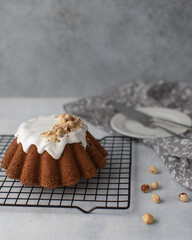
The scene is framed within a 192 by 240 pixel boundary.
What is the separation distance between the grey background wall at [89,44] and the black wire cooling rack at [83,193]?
110cm

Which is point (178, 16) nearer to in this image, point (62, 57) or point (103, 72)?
point (103, 72)

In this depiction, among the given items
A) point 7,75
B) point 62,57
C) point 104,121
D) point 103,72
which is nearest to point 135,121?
point 104,121

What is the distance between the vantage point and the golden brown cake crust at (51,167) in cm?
145

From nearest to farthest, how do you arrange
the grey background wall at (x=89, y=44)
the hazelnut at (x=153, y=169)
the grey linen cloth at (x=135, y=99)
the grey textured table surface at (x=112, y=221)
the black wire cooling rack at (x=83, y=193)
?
the grey textured table surface at (x=112, y=221), the black wire cooling rack at (x=83, y=193), the hazelnut at (x=153, y=169), the grey linen cloth at (x=135, y=99), the grey background wall at (x=89, y=44)

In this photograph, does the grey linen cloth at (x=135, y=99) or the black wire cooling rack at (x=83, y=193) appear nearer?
the black wire cooling rack at (x=83, y=193)

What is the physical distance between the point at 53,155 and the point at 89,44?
4.19 feet

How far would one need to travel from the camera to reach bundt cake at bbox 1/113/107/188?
146 cm

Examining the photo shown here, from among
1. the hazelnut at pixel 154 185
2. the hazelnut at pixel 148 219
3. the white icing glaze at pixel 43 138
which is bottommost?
the hazelnut at pixel 154 185

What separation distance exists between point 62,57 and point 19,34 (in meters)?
0.36

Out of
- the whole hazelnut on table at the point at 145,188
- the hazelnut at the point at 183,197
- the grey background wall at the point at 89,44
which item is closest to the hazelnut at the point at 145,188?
the whole hazelnut on table at the point at 145,188

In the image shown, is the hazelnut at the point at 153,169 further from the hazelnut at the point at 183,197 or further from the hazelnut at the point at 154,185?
the hazelnut at the point at 183,197

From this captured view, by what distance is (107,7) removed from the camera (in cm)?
238

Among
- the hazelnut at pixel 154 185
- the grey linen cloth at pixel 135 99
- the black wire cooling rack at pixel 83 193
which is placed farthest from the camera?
the grey linen cloth at pixel 135 99

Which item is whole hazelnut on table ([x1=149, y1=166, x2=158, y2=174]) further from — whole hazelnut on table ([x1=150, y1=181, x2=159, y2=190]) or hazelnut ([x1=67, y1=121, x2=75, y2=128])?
hazelnut ([x1=67, y1=121, x2=75, y2=128])
